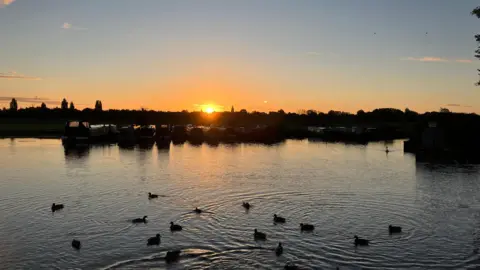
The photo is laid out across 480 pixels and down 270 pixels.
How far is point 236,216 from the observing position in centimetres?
2670

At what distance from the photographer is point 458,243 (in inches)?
861

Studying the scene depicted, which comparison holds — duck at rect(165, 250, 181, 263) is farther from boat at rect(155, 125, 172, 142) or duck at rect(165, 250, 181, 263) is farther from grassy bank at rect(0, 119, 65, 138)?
grassy bank at rect(0, 119, 65, 138)

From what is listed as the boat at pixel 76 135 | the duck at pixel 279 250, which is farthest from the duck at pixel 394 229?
the boat at pixel 76 135

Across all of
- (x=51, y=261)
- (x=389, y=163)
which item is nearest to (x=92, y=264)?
(x=51, y=261)

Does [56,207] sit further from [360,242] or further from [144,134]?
[144,134]

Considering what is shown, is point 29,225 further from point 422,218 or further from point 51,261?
point 422,218

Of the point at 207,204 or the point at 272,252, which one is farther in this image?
the point at 207,204

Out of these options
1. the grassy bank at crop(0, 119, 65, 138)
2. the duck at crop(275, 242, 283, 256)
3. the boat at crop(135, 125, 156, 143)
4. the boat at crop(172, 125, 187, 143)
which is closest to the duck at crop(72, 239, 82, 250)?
the duck at crop(275, 242, 283, 256)

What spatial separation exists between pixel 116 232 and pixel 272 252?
328 inches

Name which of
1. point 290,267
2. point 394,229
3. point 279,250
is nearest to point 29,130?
point 279,250

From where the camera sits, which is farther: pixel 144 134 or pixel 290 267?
pixel 144 134

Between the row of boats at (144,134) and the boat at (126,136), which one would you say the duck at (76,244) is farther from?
the boat at (126,136)

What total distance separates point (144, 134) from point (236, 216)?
7650 cm

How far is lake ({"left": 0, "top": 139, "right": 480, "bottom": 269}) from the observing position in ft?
63.3
